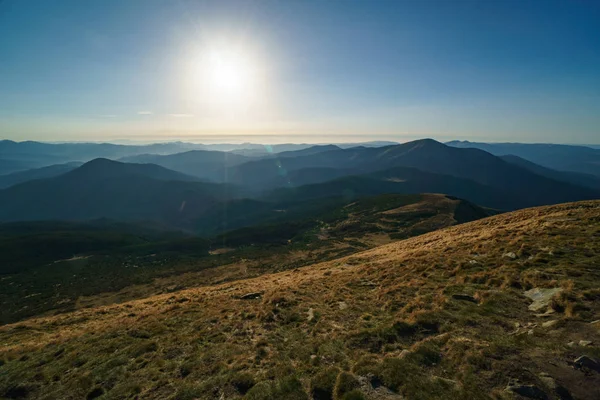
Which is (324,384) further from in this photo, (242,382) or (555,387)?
(555,387)

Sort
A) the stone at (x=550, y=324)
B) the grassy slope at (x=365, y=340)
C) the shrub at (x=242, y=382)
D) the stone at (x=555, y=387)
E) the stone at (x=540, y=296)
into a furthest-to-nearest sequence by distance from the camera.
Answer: the stone at (x=540, y=296), the stone at (x=550, y=324), the shrub at (x=242, y=382), the grassy slope at (x=365, y=340), the stone at (x=555, y=387)

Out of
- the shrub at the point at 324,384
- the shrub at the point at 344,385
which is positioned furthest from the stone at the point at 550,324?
the shrub at the point at 324,384

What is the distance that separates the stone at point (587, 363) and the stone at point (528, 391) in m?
2.02

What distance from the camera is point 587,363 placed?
8352mm

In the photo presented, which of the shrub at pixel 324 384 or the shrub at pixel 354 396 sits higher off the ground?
the shrub at pixel 354 396

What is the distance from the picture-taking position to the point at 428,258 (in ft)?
71.9

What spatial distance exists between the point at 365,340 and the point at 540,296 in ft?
30.6

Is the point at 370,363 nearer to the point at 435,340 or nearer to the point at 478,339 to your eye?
the point at 435,340

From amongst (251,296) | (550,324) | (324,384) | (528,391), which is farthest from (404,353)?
(251,296)

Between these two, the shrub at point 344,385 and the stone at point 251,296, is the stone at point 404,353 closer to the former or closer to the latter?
the shrub at point 344,385

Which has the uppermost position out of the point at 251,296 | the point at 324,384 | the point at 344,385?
the point at 344,385

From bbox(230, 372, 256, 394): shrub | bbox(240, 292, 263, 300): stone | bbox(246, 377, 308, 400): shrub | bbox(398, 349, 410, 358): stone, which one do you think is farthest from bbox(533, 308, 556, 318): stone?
bbox(240, 292, 263, 300): stone

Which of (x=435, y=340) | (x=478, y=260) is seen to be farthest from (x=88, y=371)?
(x=478, y=260)

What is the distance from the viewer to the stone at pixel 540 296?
12.4 meters
